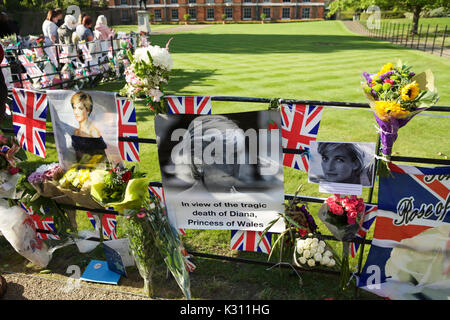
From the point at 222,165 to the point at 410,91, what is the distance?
65.9 inches

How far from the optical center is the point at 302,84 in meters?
12.8

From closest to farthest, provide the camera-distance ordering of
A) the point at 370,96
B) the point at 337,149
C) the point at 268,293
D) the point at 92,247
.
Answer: the point at 370,96
the point at 337,149
the point at 268,293
the point at 92,247

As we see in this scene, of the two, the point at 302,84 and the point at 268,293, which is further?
the point at 302,84

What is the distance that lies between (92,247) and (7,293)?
37.4 inches

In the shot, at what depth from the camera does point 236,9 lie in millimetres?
68562

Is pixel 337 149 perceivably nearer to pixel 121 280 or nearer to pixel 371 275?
pixel 371 275

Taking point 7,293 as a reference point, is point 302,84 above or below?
above

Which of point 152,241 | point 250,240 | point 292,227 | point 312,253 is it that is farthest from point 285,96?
point 152,241

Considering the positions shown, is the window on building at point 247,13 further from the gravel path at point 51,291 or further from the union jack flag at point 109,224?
the gravel path at point 51,291

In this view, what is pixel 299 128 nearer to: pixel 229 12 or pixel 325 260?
pixel 325 260

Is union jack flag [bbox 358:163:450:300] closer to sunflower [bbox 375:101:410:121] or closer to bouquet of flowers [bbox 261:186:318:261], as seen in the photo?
sunflower [bbox 375:101:410:121]

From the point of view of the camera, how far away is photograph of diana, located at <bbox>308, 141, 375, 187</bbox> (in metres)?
3.04

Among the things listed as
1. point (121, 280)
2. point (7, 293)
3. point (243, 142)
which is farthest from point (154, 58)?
point (7, 293)

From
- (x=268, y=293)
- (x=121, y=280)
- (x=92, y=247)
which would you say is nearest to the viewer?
(x=268, y=293)
